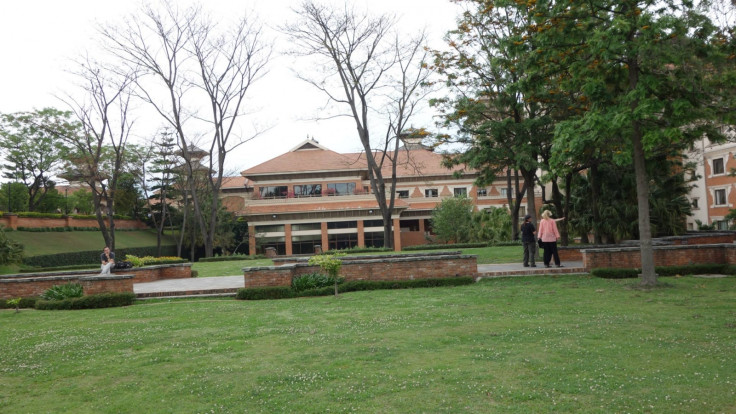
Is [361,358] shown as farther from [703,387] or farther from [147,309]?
[147,309]

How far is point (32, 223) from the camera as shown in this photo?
124ft

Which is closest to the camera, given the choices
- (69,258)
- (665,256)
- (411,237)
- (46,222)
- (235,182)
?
(665,256)

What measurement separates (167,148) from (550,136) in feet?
121

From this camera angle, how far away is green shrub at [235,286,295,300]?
14039 millimetres

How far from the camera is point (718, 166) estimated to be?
35312 mm

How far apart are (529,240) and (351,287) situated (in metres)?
5.82

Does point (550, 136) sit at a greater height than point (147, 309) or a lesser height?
greater

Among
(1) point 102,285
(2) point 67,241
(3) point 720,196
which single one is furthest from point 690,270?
(2) point 67,241

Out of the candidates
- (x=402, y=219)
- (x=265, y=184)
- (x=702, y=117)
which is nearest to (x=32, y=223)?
(x=265, y=184)

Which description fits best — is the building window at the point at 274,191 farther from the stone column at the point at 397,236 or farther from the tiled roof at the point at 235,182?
the stone column at the point at 397,236

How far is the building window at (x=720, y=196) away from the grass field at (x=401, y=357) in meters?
28.5

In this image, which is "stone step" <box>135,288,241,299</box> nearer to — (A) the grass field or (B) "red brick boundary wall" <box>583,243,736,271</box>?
(A) the grass field

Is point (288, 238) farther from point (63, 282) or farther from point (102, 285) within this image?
point (102, 285)

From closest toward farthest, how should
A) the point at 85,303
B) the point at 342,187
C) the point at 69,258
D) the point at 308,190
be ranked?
1. the point at 85,303
2. the point at 69,258
3. the point at 308,190
4. the point at 342,187
